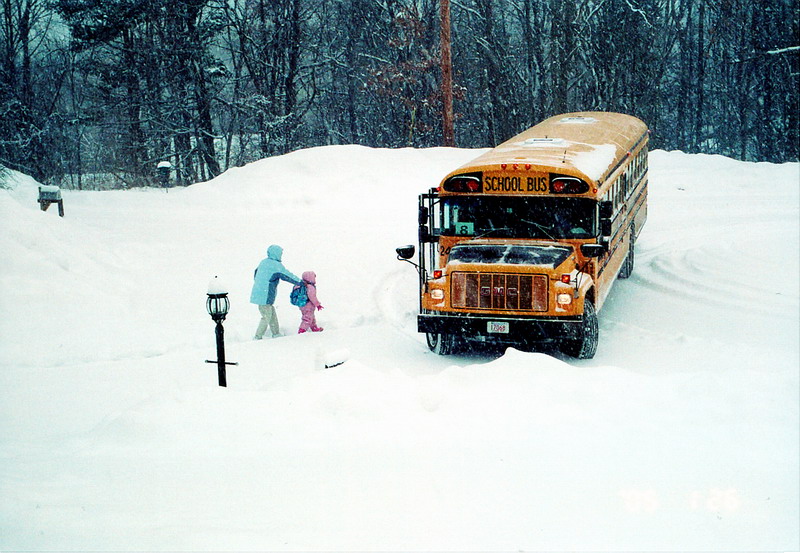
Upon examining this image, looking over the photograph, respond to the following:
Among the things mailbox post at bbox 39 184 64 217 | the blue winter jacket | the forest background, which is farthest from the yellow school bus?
the forest background

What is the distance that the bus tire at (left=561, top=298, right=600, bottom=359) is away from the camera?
903 cm

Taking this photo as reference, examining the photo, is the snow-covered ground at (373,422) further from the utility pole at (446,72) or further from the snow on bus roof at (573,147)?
the utility pole at (446,72)

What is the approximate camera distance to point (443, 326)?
905 cm

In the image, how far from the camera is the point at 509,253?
912 centimetres

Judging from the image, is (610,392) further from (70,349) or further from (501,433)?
(70,349)

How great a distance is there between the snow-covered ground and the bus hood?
1.23 m

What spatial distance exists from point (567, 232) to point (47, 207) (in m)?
11.1

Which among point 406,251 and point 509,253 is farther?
point 406,251

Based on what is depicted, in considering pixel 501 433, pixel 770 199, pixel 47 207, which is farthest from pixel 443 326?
pixel 770 199

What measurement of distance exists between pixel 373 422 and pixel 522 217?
4.40 metres

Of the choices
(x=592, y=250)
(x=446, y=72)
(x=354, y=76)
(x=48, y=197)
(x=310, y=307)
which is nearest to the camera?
(x=592, y=250)

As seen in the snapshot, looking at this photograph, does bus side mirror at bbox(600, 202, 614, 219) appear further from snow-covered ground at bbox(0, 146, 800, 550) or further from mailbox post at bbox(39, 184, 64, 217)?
mailbox post at bbox(39, 184, 64, 217)

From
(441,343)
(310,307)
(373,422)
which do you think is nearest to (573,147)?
(441,343)

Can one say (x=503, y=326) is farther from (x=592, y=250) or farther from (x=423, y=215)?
(x=423, y=215)
